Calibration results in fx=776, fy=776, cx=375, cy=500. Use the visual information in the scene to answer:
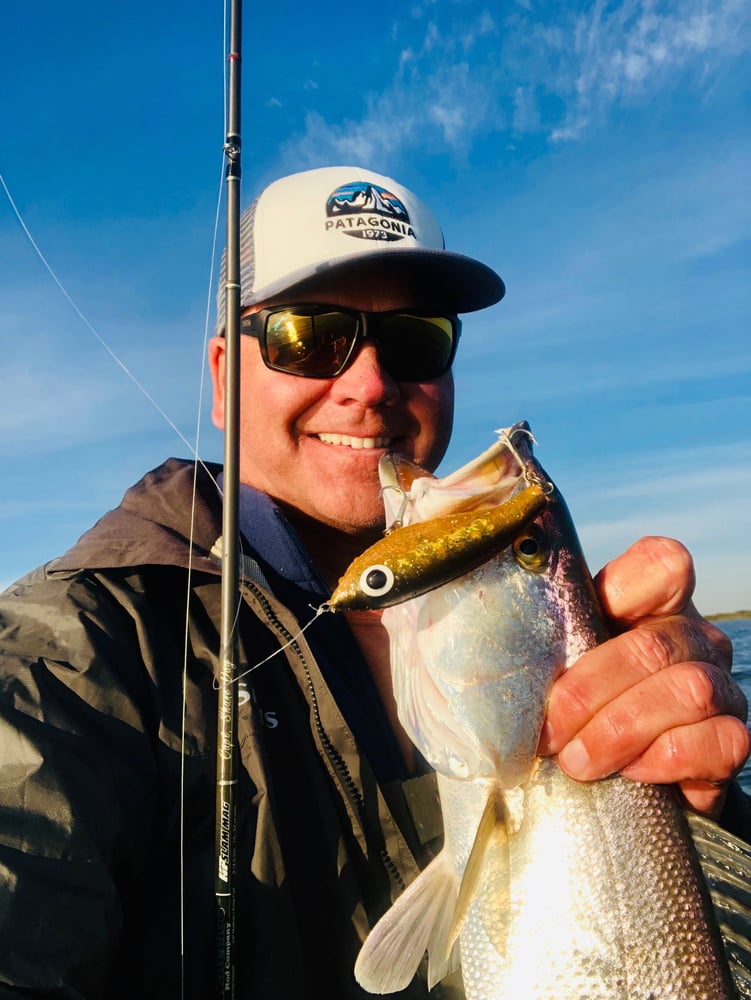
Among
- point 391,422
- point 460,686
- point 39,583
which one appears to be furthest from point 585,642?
point 39,583

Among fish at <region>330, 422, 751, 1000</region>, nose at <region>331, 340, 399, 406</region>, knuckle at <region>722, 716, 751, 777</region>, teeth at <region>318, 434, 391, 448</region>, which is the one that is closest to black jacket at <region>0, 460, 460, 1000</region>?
fish at <region>330, 422, 751, 1000</region>

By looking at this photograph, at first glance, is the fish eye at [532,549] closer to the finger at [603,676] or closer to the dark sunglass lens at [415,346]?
the finger at [603,676]

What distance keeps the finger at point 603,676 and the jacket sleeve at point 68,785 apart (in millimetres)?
1153

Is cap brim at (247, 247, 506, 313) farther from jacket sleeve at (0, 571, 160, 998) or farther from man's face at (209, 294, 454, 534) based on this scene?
jacket sleeve at (0, 571, 160, 998)

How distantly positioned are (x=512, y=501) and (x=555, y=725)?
635 millimetres

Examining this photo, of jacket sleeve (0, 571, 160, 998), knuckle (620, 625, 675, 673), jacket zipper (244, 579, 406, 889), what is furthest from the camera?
jacket zipper (244, 579, 406, 889)

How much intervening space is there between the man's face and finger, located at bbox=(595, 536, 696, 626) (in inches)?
51.0

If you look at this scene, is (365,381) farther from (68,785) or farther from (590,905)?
(590,905)

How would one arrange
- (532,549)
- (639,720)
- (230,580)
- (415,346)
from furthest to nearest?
(415,346) < (230,580) < (532,549) < (639,720)

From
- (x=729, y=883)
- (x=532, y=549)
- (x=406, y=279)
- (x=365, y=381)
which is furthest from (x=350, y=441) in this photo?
(x=729, y=883)

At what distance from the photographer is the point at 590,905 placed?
211 cm

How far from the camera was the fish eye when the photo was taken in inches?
87.1

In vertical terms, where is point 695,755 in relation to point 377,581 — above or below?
below

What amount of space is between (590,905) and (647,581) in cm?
91
